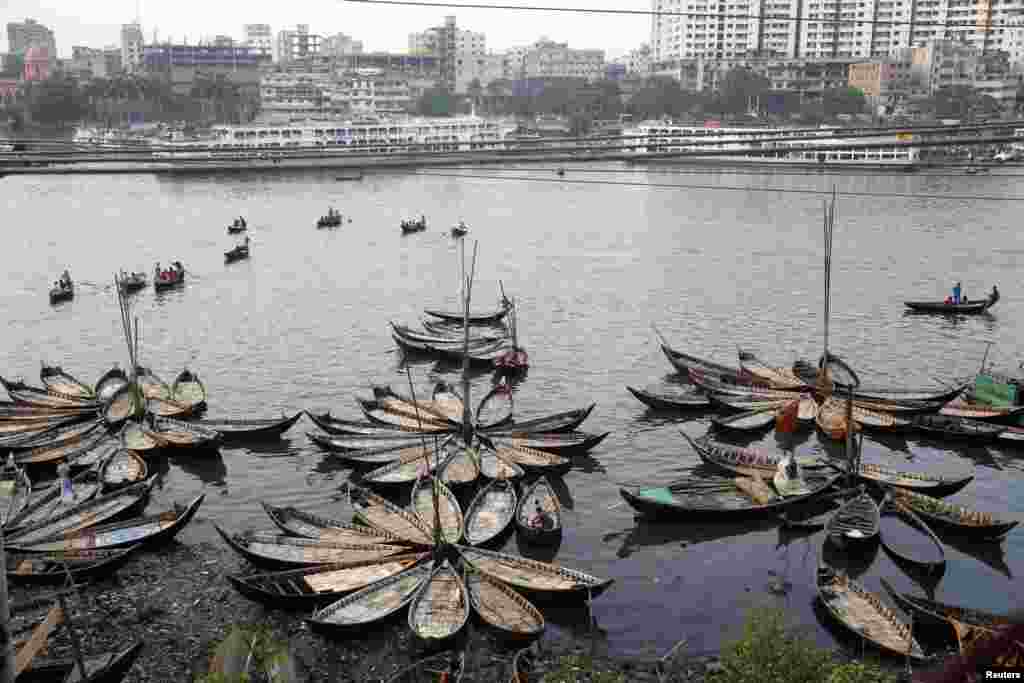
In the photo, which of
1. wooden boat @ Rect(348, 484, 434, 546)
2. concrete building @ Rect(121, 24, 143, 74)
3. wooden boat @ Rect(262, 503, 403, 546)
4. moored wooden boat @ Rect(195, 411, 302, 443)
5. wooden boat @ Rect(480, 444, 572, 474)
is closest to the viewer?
wooden boat @ Rect(262, 503, 403, 546)

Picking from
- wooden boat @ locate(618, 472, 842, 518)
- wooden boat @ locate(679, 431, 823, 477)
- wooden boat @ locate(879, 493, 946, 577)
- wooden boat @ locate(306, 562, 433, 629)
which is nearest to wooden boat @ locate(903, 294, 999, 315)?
wooden boat @ locate(679, 431, 823, 477)

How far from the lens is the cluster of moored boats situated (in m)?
16.6

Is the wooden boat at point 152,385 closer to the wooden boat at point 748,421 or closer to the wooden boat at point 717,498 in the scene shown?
the wooden boat at point 717,498

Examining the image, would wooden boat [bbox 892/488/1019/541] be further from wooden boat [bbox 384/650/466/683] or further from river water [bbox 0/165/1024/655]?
wooden boat [bbox 384/650/466/683]

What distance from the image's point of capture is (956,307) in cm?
3950

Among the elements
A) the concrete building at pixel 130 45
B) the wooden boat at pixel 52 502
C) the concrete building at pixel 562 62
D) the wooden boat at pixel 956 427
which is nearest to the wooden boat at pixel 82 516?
the wooden boat at pixel 52 502

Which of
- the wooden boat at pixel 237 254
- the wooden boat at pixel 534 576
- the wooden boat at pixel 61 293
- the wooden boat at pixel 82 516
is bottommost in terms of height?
the wooden boat at pixel 534 576

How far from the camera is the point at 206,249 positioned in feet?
185

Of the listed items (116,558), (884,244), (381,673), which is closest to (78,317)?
(116,558)

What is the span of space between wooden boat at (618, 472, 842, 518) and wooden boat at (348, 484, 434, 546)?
4.81 m

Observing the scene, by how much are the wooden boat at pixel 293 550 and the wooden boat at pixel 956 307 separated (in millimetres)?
29789

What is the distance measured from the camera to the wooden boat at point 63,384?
29058 mm

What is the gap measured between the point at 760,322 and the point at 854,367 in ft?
21.8

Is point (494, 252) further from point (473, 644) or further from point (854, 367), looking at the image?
point (473, 644)
